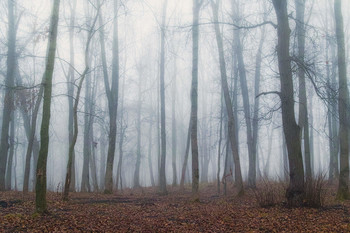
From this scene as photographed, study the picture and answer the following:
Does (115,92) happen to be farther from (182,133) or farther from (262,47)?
(182,133)

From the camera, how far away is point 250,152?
1544 cm

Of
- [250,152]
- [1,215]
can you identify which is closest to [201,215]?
[1,215]

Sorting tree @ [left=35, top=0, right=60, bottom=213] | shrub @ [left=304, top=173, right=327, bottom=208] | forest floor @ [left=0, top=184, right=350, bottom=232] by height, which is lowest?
forest floor @ [left=0, top=184, right=350, bottom=232]

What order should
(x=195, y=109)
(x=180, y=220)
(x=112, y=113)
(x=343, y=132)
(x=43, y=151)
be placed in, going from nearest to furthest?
(x=43, y=151) < (x=180, y=220) < (x=343, y=132) < (x=195, y=109) < (x=112, y=113)

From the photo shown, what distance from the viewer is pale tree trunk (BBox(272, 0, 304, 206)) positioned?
7887mm

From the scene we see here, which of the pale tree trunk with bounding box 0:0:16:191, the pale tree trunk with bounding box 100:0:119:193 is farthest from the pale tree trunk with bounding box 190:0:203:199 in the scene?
the pale tree trunk with bounding box 0:0:16:191

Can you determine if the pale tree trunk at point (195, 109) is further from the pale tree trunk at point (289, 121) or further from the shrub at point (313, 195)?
the shrub at point (313, 195)

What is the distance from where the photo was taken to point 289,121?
826cm

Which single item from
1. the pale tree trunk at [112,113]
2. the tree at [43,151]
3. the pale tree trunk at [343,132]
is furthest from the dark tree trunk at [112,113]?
the pale tree trunk at [343,132]

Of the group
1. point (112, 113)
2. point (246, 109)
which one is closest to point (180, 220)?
point (112, 113)

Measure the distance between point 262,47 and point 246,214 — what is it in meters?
13.3

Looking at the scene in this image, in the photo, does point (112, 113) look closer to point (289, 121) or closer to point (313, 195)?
point (289, 121)

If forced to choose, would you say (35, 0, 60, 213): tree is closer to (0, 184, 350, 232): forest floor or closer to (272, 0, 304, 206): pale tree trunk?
(0, 184, 350, 232): forest floor

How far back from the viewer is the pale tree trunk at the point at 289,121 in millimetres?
7887
